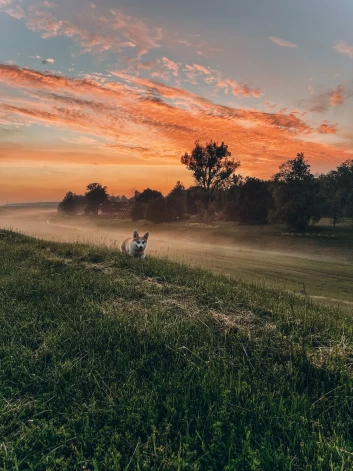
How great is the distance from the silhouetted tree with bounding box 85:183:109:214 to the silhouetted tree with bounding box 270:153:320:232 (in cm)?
6190

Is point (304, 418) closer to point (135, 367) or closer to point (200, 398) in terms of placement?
point (200, 398)

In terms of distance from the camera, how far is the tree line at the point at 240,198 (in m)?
44.4

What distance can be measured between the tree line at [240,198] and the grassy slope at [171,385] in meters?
38.4

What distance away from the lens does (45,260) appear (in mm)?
13156

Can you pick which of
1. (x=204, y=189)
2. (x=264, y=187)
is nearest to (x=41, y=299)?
(x=264, y=187)

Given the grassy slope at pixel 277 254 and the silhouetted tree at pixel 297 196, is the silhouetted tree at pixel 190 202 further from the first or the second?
the silhouetted tree at pixel 297 196

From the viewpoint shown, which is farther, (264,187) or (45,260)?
(264,187)

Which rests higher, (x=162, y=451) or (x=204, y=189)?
(x=204, y=189)

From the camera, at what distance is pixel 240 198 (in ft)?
192

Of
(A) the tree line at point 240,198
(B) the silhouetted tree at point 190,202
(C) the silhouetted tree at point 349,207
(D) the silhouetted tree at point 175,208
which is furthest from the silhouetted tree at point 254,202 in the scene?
(D) the silhouetted tree at point 175,208

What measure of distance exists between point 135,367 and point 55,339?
1821mm

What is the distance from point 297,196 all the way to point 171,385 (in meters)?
42.5

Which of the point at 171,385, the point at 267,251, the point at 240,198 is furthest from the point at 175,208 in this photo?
the point at 171,385

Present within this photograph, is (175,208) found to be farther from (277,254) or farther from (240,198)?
(277,254)
